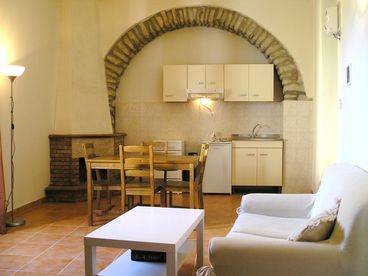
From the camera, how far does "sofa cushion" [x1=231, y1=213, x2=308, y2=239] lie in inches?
102

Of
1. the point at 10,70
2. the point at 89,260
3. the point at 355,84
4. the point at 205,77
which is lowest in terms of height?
the point at 89,260

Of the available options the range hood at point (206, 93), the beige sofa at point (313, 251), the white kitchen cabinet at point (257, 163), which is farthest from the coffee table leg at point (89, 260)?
Answer: the range hood at point (206, 93)

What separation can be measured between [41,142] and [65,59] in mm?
1330

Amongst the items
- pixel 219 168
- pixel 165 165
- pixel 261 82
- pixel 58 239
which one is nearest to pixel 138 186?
pixel 165 165

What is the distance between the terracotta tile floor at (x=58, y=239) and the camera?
124 inches

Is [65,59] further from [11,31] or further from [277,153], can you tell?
[277,153]

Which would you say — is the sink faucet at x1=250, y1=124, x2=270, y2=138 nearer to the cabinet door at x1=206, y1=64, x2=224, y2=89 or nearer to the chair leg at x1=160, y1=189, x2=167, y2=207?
the cabinet door at x1=206, y1=64, x2=224, y2=89

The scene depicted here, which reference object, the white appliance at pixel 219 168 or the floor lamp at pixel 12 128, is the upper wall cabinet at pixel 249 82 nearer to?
the white appliance at pixel 219 168

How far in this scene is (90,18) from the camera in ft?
20.1

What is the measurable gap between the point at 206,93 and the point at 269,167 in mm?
1556

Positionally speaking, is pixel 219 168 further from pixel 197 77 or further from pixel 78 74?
pixel 78 74

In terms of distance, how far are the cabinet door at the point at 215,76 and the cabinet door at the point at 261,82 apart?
47 cm

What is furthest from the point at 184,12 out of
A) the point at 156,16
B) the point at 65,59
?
the point at 65,59

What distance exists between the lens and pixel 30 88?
5.32 m
